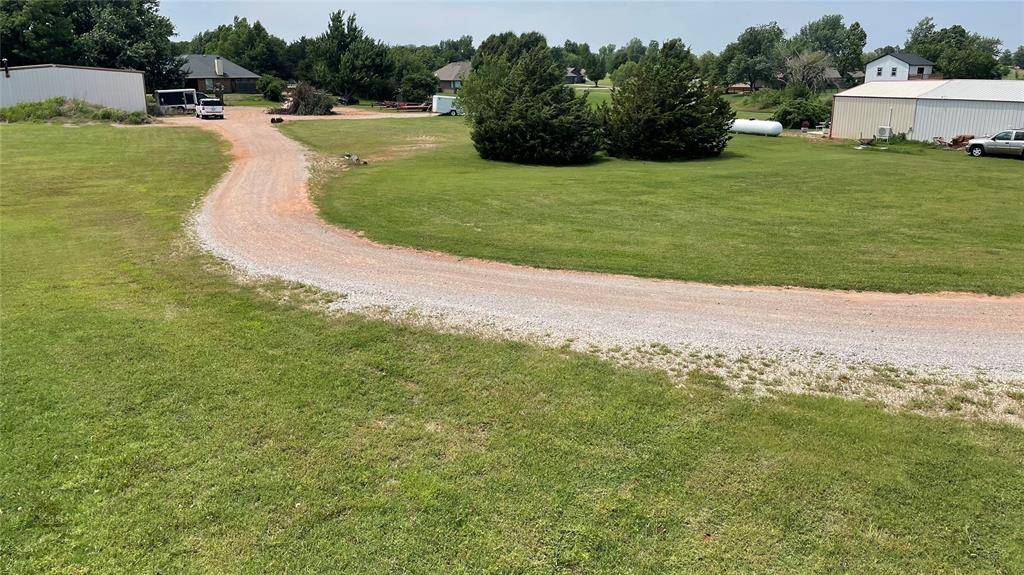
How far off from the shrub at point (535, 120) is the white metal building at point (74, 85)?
3162cm

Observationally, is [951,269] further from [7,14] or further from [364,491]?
[7,14]

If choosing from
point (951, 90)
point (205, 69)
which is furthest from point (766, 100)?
point (205, 69)

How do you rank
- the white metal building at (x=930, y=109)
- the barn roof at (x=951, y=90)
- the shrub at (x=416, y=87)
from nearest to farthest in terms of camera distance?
the white metal building at (x=930, y=109)
the barn roof at (x=951, y=90)
the shrub at (x=416, y=87)

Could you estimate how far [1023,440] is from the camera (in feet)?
20.4

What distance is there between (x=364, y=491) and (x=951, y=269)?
1173cm

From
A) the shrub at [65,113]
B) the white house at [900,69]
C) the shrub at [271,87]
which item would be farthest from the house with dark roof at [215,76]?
the white house at [900,69]

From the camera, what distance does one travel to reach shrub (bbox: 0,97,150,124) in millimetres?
39625

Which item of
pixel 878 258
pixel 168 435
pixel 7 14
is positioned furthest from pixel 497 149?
pixel 7 14

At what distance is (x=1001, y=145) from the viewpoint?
31.9 metres

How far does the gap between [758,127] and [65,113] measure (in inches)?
1838

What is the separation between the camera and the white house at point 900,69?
7719 cm

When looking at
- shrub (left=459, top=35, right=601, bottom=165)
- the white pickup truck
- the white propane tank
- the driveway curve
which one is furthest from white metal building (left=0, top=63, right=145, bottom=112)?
the white propane tank

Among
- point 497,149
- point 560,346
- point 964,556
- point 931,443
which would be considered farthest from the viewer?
point 497,149

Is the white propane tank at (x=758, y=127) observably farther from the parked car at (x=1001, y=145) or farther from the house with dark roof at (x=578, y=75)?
the house with dark roof at (x=578, y=75)
